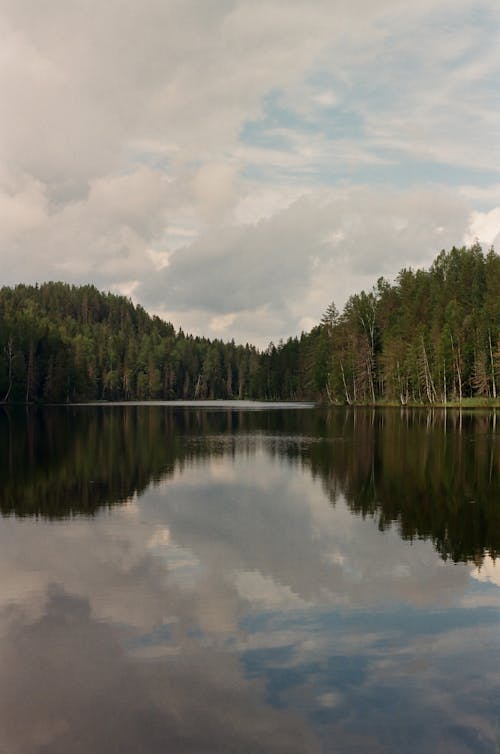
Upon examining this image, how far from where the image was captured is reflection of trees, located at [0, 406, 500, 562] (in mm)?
26328

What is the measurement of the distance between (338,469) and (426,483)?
7661 millimetres

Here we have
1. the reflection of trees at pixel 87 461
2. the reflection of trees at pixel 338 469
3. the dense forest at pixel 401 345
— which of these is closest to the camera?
the reflection of trees at pixel 338 469

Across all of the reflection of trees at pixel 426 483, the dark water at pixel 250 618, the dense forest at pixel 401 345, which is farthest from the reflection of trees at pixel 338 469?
the dense forest at pixel 401 345

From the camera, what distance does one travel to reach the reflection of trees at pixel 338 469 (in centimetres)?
2633

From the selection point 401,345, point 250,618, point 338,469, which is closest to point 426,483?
point 338,469

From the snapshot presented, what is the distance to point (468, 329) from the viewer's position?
127 m

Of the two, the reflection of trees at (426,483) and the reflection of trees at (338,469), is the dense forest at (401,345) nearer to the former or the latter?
the reflection of trees at (338,469)

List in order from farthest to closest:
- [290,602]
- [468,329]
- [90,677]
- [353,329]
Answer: [353,329] < [468,329] < [290,602] < [90,677]

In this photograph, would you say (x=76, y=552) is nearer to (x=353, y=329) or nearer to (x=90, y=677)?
(x=90, y=677)

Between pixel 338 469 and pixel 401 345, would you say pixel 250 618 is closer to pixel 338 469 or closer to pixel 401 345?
pixel 338 469

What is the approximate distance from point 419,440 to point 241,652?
46.6m

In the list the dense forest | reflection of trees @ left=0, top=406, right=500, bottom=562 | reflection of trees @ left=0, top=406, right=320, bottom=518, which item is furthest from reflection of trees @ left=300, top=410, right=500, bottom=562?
the dense forest

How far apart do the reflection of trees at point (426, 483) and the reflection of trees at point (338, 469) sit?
0.16 feet

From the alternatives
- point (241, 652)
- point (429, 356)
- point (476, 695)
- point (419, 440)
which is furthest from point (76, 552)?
point (429, 356)
